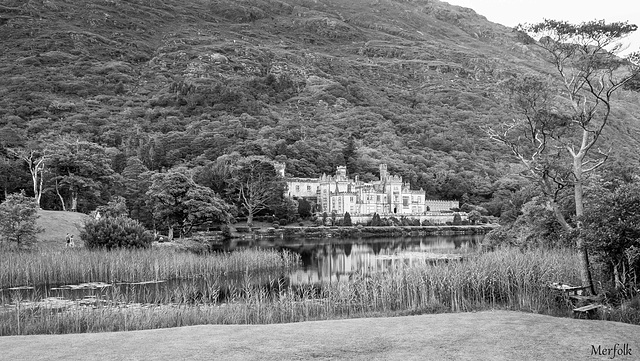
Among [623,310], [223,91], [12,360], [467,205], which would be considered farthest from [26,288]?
[223,91]

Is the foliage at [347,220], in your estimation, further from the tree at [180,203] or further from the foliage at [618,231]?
the foliage at [618,231]

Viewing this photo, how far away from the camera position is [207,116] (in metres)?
133

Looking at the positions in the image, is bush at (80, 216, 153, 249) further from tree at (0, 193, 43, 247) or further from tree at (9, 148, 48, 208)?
tree at (9, 148, 48, 208)

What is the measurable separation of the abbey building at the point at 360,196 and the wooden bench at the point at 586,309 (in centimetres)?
6713

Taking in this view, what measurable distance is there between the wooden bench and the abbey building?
67131mm

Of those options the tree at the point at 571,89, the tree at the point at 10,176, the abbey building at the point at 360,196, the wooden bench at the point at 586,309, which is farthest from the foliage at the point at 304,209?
the wooden bench at the point at 586,309

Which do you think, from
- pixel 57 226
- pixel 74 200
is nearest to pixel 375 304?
pixel 57 226

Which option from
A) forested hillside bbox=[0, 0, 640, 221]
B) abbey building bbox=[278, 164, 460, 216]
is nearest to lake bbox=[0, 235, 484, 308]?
forested hillside bbox=[0, 0, 640, 221]

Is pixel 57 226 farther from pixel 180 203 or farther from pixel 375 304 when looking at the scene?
pixel 375 304

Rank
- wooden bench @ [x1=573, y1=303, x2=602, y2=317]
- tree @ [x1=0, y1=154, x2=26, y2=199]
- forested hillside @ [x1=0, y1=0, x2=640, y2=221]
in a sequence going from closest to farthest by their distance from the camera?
wooden bench @ [x1=573, y1=303, x2=602, y2=317], tree @ [x1=0, y1=154, x2=26, y2=199], forested hillside @ [x1=0, y1=0, x2=640, y2=221]

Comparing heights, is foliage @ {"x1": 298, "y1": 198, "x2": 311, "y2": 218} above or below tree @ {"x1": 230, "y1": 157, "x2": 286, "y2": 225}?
below

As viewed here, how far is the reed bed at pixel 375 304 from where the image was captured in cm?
1312

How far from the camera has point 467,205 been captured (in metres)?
88.6

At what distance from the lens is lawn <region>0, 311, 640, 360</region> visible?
839 cm
